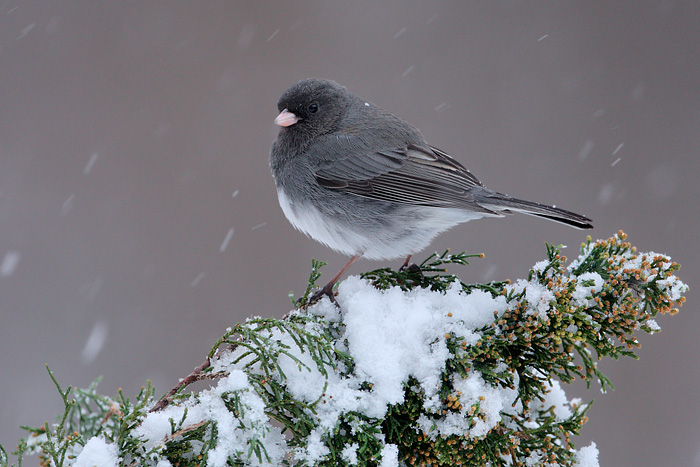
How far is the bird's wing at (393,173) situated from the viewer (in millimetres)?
2627

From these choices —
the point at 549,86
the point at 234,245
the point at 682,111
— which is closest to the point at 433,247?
the point at 234,245

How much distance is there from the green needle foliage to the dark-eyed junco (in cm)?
73

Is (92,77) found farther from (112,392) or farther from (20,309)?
(112,392)

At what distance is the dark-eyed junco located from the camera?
2.59 m

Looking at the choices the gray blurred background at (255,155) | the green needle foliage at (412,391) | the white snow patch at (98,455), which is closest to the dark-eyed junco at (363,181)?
the green needle foliage at (412,391)

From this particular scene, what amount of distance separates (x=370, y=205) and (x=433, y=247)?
260cm

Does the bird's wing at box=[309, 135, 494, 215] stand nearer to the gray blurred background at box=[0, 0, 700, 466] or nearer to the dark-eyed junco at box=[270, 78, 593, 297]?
the dark-eyed junco at box=[270, 78, 593, 297]

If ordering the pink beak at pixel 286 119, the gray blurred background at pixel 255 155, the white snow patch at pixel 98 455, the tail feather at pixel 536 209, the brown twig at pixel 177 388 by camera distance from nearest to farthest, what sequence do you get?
the white snow patch at pixel 98 455 → the brown twig at pixel 177 388 → the tail feather at pixel 536 209 → the pink beak at pixel 286 119 → the gray blurred background at pixel 255 155

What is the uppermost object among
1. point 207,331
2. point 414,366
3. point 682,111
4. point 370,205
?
point 682,111

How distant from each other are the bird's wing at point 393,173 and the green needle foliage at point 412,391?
982mm

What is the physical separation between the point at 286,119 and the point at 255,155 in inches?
115

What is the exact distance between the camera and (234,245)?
5406mm

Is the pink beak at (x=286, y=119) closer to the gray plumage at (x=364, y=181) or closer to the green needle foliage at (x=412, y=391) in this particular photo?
the gray plumage at (x=364, y=181)

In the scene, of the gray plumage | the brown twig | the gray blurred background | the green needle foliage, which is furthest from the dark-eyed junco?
the gray blurred background
